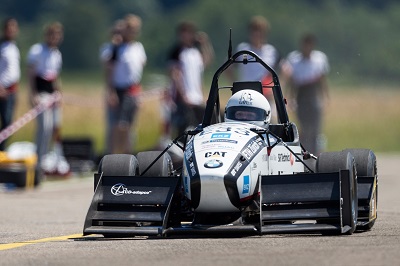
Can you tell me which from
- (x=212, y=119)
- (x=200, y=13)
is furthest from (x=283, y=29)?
(x=212, y=119)

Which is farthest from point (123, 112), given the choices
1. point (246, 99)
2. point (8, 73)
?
point (246, 99)

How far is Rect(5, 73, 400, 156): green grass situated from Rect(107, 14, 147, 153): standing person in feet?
17.8

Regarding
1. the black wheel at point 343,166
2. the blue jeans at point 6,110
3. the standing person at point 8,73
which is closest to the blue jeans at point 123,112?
the standing person at point 8,73

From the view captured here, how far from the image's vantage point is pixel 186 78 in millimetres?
22984

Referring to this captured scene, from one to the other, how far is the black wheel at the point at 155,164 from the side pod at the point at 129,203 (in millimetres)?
670

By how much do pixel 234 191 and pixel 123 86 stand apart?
37.2 ft

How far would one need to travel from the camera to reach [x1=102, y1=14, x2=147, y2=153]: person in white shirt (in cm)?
2253

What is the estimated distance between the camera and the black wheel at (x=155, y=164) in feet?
41.4

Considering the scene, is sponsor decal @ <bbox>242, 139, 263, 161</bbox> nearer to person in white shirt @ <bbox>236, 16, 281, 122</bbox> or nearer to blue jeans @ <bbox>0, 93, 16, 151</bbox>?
person in white shirt @ <bbox>236, 16, 281, 122</bbox>

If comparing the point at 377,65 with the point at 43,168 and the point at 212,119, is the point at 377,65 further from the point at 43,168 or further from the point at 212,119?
the point at 212,119

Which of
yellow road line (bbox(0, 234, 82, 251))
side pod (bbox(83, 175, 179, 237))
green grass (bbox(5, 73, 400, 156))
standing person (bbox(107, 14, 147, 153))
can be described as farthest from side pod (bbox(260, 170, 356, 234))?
green grass (bbox(5, 73, 400, 156))

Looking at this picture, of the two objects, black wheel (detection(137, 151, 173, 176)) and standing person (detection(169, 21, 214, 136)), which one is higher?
standing person (detection(169, 21, 214, 136))

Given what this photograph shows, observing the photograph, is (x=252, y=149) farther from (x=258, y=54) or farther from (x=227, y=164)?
(x=258, y=54)

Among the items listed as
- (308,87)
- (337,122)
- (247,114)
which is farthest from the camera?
(337,122)
